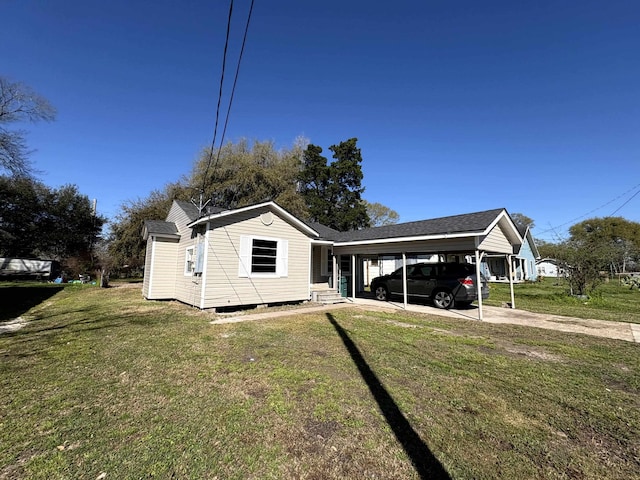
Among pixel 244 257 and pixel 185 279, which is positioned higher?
pixel 244 257

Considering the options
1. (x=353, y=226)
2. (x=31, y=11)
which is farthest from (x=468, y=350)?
(x=353, y=226)

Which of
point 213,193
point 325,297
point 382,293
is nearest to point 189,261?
point 325,297

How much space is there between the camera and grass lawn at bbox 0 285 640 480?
91.9 inches

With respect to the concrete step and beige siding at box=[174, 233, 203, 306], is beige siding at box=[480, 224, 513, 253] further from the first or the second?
beige siding at box=[174, 233, 203, 306]

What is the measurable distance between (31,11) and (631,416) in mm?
15248

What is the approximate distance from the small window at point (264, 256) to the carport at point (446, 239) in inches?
124

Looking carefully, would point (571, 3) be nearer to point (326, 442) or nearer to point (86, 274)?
point (326, 442)

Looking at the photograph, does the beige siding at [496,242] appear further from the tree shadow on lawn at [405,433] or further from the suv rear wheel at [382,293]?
the tree shadow on lawn at [405,433]

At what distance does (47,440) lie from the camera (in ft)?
8.55

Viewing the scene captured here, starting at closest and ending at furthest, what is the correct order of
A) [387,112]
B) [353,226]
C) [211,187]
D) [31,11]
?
[31,11] → [387,112] → [211,187] → [353,226]

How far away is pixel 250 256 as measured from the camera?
10.1m

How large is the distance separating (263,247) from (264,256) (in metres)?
0.33

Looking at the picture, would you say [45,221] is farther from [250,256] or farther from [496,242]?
[496,242]

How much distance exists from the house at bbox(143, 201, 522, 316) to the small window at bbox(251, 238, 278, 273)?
4 centimetres
